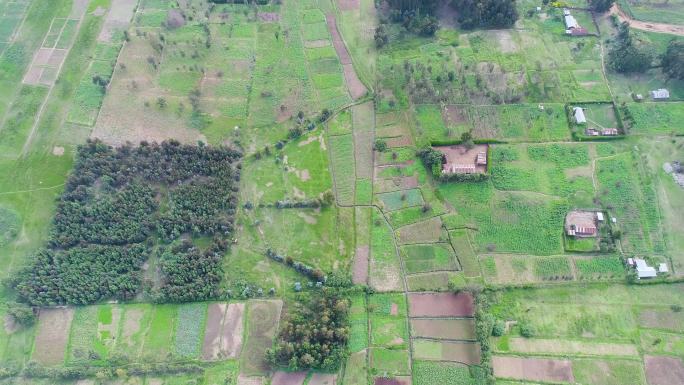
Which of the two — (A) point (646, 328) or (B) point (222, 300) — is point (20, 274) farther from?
(A) point (646, 328)

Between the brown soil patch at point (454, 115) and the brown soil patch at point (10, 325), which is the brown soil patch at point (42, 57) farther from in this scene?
the brown soil patch at point (454, 115)

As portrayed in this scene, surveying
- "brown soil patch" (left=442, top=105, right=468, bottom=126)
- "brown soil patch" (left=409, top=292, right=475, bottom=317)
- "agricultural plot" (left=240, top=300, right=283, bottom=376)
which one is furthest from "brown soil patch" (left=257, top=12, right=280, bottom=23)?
"brown soil patch" (left=409, top=292, right=475, bottom=317)

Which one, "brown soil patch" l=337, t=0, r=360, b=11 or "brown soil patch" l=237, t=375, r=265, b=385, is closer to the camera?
"brown soil patch" l=237, t=375, r=265, b=385

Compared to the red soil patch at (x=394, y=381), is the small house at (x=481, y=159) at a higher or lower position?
higher

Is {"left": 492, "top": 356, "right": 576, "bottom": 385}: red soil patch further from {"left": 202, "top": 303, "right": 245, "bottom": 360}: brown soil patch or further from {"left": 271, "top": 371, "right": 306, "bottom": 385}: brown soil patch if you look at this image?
{"left": 202, "top": 303, "right": 245, "bottom": 360}: brown soil patch

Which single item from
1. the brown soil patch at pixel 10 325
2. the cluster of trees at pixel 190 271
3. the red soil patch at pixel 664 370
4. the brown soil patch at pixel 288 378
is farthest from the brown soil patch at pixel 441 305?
the brown soil patch at pixel 10 325

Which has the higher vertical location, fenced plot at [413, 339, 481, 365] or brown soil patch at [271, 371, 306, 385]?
fenced plot at [413, 339, 481, 365]

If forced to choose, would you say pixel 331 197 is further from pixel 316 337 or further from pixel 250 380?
pixel 250 380
